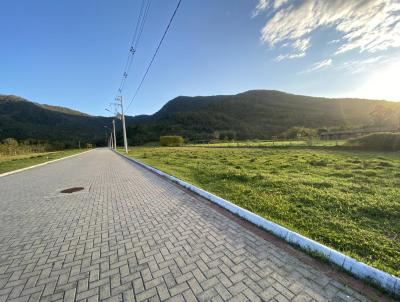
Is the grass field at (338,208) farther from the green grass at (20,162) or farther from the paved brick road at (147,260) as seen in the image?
the green grass at (20,162)

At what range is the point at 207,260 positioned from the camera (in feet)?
9.30

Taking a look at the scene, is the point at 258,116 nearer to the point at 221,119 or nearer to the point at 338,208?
the point at 221,119

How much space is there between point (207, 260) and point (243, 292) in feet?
2.43

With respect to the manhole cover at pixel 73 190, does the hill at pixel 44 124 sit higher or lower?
higher

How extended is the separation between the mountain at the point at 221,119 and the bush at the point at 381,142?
49.7 m

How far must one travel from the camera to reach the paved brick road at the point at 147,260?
225 centimetres

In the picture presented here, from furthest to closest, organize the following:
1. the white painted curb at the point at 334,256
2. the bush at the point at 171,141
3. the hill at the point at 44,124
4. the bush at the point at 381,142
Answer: the hill at the point at 44,124, the bush at the point at 171,141, the bush at the point at 381,142, the white painted curb at the point at 334,256

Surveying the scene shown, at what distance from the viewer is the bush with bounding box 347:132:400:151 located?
18.5 m

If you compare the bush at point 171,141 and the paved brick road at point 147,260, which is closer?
the paved brick road at point 147,260

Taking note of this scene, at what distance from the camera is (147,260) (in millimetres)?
2883

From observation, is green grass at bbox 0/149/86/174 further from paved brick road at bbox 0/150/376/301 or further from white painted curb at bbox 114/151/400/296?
white painted curb at bbox 114/151/400/296

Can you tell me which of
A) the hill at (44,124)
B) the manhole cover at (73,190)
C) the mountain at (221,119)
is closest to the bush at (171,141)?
the mountain at (221,119)

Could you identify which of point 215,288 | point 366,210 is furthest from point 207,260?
point 366,210

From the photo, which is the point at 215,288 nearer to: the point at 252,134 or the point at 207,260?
the point at 207,260
